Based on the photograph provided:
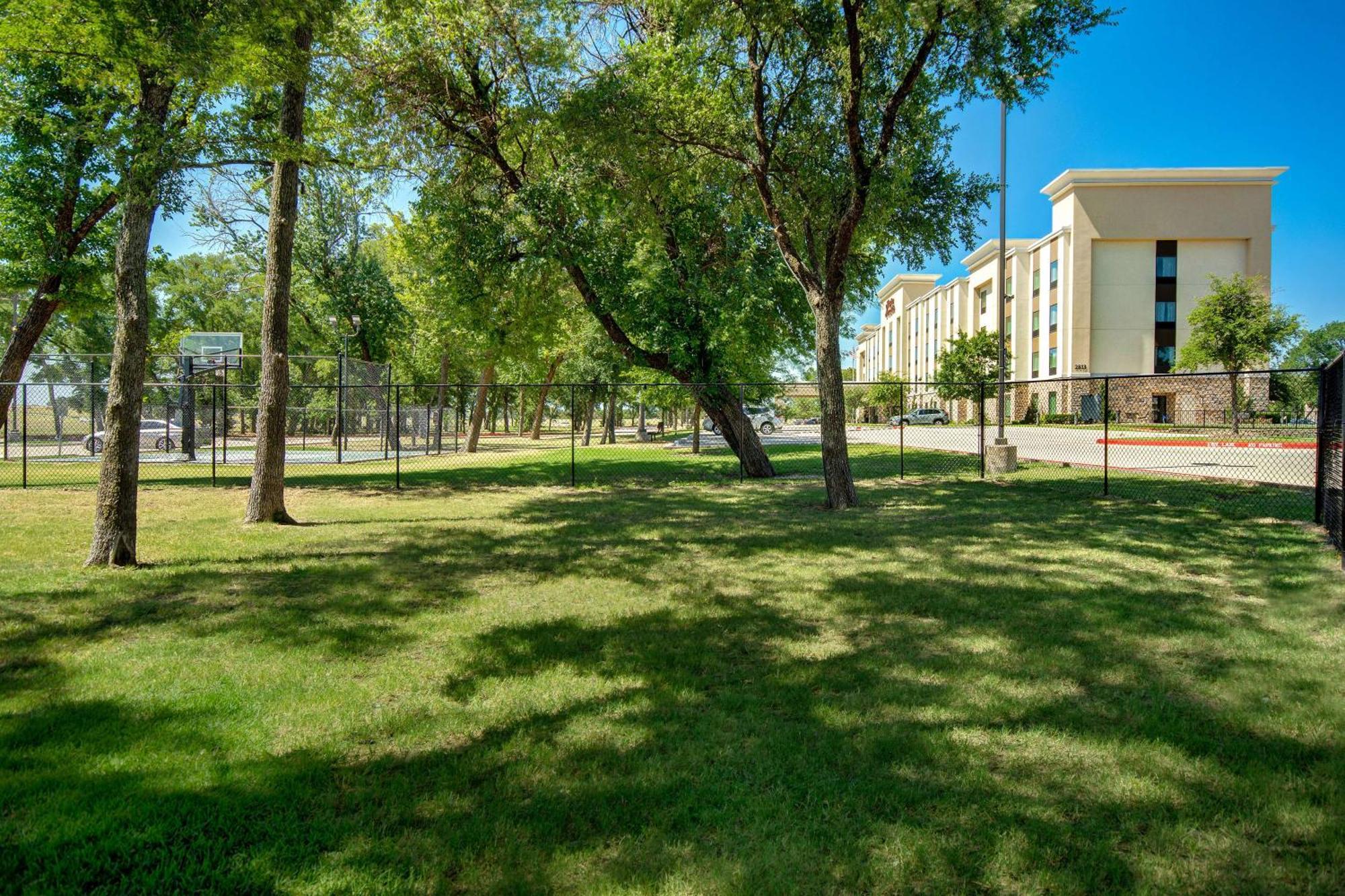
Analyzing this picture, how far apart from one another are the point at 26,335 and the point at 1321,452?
23.5 m

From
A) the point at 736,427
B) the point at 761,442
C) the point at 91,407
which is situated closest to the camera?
the point at 736,427

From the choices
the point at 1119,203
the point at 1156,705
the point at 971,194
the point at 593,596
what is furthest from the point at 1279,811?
the point at 1119,203

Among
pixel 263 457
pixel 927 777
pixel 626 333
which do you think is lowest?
pixel 927 777

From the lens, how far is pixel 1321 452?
8.70m

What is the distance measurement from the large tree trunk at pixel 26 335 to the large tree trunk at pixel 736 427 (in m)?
14.3

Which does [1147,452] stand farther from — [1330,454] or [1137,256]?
[1137,256]

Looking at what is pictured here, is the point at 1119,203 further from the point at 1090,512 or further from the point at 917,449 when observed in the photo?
the point at 1090,512

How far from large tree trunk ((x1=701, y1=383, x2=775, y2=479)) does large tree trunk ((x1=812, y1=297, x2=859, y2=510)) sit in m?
4.30

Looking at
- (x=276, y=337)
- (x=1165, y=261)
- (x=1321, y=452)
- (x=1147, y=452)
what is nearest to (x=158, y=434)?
(x=276, y=337)

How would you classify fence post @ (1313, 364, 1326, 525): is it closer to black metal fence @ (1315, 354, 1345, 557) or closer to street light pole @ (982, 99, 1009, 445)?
black metal fence @ (1315, 354, 1345, 557)

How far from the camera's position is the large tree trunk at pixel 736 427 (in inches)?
618

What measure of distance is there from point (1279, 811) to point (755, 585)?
402 centimetres

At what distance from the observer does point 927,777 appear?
2.95 metres

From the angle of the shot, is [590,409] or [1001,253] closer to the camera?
[1001,253]
